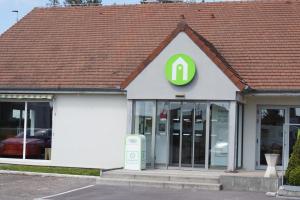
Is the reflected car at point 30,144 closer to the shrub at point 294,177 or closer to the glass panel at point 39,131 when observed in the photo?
the glass panel at point 39,131

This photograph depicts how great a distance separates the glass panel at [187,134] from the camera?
2112 centimetres

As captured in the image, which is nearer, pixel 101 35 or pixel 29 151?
pixel 29 151

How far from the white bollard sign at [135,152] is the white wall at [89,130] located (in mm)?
2023

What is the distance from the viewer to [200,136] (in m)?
21.1

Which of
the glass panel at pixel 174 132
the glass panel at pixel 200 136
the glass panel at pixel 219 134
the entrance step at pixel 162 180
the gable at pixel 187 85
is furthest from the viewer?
the glass panel at pixel 174 132

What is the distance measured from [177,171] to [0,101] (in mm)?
8831

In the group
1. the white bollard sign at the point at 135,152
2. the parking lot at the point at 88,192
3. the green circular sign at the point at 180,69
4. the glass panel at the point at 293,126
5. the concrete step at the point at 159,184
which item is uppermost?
the green circular sign at the point at 180,69

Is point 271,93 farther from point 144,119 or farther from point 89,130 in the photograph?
point 89,130

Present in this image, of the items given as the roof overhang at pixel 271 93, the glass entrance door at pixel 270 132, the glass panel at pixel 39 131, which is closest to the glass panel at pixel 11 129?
the glass panel at pixel 39 131

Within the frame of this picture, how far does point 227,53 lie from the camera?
76.3ft

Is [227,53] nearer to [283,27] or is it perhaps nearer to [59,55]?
[283,27]

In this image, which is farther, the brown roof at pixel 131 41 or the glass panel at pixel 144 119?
the brown roof at pixel 131 41

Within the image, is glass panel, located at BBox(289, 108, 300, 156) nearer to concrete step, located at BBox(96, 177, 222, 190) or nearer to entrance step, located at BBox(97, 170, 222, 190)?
entrance step, located at BBox(97, 170, 222, 190)

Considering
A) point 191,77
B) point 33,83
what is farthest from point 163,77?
point 33,83
